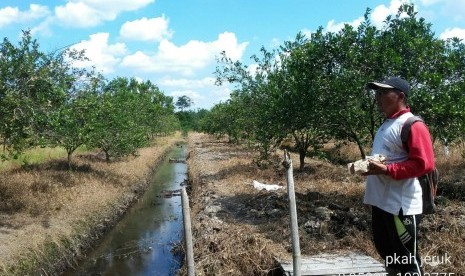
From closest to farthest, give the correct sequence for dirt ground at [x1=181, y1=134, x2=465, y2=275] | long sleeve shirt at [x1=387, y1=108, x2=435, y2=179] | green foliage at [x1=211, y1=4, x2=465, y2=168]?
long sleeve shirt at [x1=387, y1=108, x2=435, y2=179] → dirt ground at [x1=181, y1=134, x2=465, y2=275] → green foliage at [x1=211, y1=4, x2=465, y2=168]

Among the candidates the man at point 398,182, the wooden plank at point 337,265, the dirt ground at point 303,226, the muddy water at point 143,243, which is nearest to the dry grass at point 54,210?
the muddy water at point 143,243

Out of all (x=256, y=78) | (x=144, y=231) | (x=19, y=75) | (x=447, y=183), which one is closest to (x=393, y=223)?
(x=447, y=183)

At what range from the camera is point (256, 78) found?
23328mm

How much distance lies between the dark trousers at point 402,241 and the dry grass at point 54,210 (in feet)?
28.3

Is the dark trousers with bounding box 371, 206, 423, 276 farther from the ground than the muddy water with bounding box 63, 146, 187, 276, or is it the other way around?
the dark trousers with bounding box 371, 206, 423, 276

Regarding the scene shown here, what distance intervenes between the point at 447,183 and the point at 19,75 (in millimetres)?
12908

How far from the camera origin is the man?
384 cm

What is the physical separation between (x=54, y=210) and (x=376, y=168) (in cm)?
1262

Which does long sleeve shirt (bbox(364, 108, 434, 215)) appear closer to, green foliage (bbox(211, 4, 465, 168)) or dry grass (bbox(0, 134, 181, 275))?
green foliage (bbox(211, 4, 465, 168))

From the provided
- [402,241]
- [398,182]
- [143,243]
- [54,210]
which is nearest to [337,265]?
[402,241]

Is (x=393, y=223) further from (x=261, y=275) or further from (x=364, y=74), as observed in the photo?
(x=364, y=74)

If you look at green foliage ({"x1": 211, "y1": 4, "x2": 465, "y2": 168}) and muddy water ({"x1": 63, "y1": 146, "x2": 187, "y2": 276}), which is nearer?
A: green foliage ({"x1": 211, "y1": 4, "x2": 465, "y2": 168})

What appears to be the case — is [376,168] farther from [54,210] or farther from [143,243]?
[54,210]

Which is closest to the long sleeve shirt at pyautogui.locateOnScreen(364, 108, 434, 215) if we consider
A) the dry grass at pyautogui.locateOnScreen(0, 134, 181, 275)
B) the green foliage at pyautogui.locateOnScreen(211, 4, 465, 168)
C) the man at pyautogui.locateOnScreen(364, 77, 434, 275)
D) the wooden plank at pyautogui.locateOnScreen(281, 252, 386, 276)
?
the man at pyautogui.locateOnScreen(364, 77, 434, 275)
